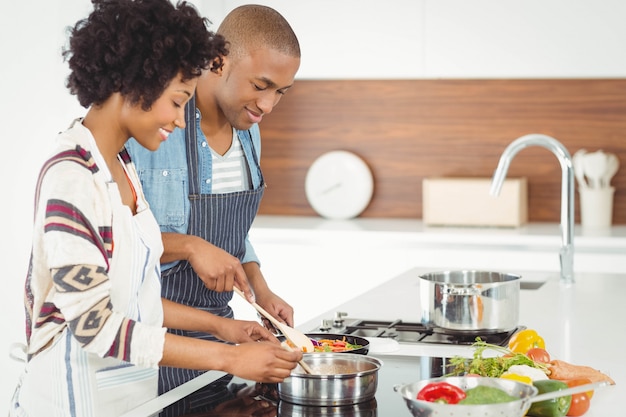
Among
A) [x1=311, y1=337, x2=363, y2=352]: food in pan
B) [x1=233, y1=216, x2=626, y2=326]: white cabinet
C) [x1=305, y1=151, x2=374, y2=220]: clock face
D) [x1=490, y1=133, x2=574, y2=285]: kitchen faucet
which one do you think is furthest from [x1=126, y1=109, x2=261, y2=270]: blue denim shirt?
[x1=305, y1=151, x2=374, y2=220]: clock face

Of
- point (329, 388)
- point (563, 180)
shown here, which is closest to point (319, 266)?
point (563, 180)

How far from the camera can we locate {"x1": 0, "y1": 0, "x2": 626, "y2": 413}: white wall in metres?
3.47

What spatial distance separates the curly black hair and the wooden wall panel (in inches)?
126

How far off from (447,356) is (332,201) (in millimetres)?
2685

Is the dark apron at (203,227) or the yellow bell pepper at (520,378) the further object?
the dark apron at (203,227)

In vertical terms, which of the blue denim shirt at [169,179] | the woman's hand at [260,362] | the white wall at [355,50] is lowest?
the woman's hand at [260,362]

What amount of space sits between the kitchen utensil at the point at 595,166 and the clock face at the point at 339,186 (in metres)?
1.05

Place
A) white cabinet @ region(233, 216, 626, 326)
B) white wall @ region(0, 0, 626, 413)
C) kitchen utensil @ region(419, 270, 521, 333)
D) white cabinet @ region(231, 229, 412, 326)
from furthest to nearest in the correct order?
white cabinet @ region(231, 229, 412, 326)
white cabinet @ region(233, 216, 626, 326)
white wall @ region(0, 0, 626, 413)
kitchen utensil @ region(419, 270, 521, 333)

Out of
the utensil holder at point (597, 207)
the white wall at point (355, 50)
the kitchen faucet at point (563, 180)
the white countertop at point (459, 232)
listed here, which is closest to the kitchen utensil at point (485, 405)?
the kitchen faucet at point (563, 180)

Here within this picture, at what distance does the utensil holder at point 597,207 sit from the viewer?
425cm

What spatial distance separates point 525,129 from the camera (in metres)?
4.55

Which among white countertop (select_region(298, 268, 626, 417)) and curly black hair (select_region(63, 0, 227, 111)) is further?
white countertop (select_region(298, 268, 626, 417))

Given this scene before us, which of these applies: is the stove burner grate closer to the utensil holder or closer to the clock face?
the utensil holder

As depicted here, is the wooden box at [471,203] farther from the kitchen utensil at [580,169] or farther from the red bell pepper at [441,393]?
the red bell pepper at [441,393]
